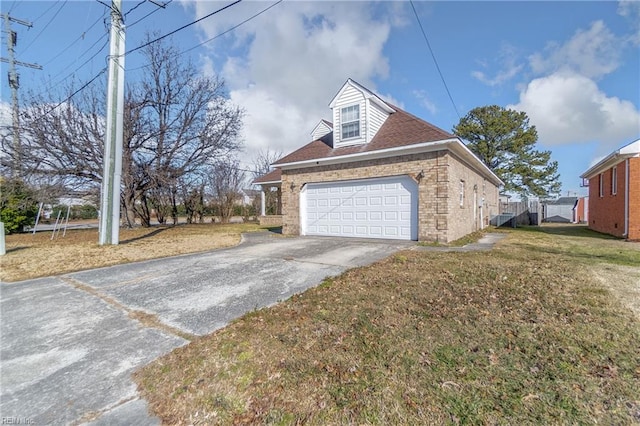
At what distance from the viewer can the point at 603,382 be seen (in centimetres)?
218

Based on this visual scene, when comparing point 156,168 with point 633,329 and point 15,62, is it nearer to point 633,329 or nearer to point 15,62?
point 15,62

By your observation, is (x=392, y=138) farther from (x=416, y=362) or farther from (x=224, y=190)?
(x=224, y=190)

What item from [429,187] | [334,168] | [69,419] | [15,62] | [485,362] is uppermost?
[15,62]

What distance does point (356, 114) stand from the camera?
1112 centimetres

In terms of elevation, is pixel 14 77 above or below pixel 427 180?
above

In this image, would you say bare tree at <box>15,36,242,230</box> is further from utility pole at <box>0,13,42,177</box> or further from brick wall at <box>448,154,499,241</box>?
brick wall at <box>448,154,499,241</box>

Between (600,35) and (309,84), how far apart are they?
12.3 m

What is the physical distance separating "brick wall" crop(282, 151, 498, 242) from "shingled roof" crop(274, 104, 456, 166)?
0.46 m

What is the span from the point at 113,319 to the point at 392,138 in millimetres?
9322

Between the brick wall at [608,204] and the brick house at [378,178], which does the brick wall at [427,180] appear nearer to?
the brick house at [378,178]

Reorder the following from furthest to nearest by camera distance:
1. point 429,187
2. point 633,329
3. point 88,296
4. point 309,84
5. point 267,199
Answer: point 267,199 < point 309,84 < point 429,187 < point 88,296 < point 633,329

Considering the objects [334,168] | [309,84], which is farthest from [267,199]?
[334,168]

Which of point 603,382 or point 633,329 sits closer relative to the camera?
point 603,382

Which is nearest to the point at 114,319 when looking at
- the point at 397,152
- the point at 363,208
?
the point at 363,208
